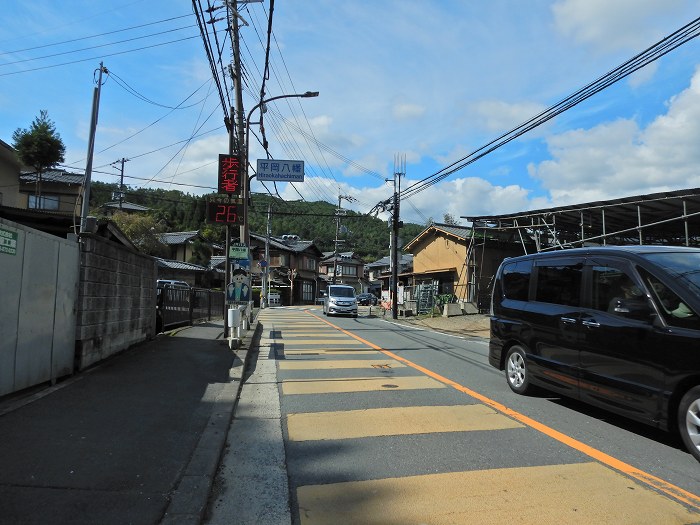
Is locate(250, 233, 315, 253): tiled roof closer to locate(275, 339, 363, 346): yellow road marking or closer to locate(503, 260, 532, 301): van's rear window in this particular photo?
locate(275, 339, 363, 346): yellow road marking

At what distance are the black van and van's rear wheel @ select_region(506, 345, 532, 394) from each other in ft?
0.05

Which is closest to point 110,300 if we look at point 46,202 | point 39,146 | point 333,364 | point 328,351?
point 333,364

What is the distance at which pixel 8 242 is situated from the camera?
557cm

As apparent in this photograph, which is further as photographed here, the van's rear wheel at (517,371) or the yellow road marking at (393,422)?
the van's rear wheel at (517,371)

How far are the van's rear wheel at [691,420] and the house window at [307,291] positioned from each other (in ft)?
204

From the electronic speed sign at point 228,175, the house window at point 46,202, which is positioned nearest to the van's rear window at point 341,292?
the house window at point 46,202

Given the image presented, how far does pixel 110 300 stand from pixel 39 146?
16575mm

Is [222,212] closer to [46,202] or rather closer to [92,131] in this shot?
[92,131]

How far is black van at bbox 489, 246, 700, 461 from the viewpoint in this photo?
176 inches

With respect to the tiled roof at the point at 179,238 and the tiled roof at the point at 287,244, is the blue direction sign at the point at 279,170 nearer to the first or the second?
the tiled roof at the point at 179,238

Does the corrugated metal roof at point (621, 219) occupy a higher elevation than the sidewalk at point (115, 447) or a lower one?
higher

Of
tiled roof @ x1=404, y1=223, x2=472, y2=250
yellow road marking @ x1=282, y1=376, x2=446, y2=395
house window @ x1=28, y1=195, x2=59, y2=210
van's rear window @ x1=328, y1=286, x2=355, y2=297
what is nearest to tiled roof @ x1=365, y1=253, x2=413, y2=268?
tiled roof @ x1=404, y1=223, x2=472, y2=250

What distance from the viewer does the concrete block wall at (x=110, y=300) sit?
7.67 metres

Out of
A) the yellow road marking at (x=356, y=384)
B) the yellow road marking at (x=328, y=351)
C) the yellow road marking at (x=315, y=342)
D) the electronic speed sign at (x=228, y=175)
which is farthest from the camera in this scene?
the yellow road marking at (x=315, y=342)
